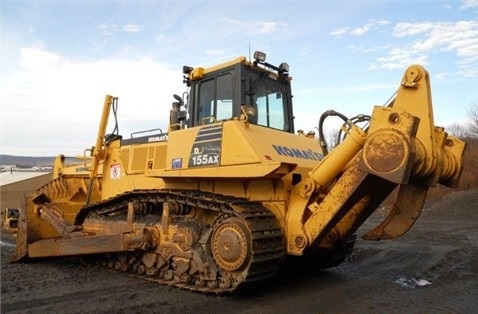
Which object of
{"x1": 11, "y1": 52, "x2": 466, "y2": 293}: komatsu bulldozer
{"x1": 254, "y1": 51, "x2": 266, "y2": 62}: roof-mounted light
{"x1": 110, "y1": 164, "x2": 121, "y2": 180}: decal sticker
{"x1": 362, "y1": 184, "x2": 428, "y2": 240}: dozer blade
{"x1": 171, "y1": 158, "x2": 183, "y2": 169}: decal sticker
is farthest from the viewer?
{"x1": 110, "y1": 164, "x2": 121, "y2": 180}: decal sticker

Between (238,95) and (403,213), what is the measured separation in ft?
9.59

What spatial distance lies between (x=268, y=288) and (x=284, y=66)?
364 cm

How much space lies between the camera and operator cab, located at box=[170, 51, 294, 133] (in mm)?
6975

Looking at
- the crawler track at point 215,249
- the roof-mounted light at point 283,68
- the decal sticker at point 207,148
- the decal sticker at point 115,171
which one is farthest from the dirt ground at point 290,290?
the roof-mounted light at point 283,68

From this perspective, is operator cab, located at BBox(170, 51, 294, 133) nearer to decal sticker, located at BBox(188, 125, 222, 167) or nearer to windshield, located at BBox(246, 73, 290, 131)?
windshield, located at BBox(246, 73, 290, 131)

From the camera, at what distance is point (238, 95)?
691 cm

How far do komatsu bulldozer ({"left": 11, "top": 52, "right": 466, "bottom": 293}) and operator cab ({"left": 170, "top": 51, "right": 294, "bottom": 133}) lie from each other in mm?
19

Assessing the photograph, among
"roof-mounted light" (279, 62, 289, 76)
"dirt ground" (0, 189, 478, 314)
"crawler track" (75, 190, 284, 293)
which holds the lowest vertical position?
Result: "dirt ground" (0, 189, 478, 314)

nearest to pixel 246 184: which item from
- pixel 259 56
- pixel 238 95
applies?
pixel 238 95

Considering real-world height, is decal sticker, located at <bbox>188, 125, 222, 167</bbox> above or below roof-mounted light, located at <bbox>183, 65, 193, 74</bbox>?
below

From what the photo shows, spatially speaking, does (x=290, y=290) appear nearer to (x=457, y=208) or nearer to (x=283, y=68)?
(x=283, y=68)

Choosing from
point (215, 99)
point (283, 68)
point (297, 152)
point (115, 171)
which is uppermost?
point (283, 68)

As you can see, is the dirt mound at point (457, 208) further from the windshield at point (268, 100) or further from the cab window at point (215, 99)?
the cab window at point (215, 99)

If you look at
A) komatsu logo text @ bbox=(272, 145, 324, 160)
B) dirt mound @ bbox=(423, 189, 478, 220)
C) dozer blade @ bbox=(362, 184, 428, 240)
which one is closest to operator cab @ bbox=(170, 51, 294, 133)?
komatsu logo text @ bbox=(272, 145, 324, 160)
